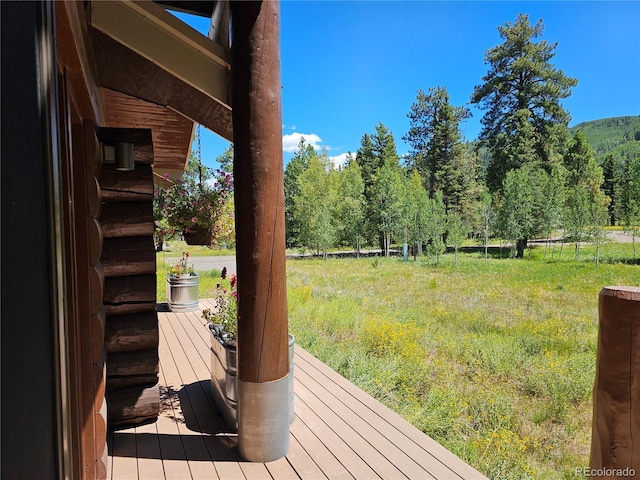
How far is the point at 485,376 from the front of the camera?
5148 millimetres

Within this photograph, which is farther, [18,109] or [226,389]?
[226,389]

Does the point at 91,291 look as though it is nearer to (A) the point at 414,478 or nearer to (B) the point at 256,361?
(B) the point at 256,361

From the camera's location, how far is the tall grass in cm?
342

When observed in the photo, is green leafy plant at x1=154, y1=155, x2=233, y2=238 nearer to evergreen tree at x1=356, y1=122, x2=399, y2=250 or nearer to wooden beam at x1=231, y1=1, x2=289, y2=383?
wooden beam at x1=231, y1=1, x2=289, y2=383

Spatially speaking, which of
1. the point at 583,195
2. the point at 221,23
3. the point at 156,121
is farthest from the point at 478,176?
the point at 221,23

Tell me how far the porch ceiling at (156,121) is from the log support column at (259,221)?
136 centimetres

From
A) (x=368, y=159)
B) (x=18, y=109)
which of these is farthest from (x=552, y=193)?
(x=18, y=109)

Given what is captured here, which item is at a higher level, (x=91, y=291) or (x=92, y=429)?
(x=91, y=291)

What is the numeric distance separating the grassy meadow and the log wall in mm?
2160

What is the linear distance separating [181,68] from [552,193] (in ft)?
76.9

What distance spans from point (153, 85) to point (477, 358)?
206 inches

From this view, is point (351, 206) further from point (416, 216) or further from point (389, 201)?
point (416, 216)

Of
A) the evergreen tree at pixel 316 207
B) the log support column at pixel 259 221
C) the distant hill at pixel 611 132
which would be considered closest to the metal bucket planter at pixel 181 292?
the log support column at pixel 259 221

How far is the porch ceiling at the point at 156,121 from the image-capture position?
10.7 ft
